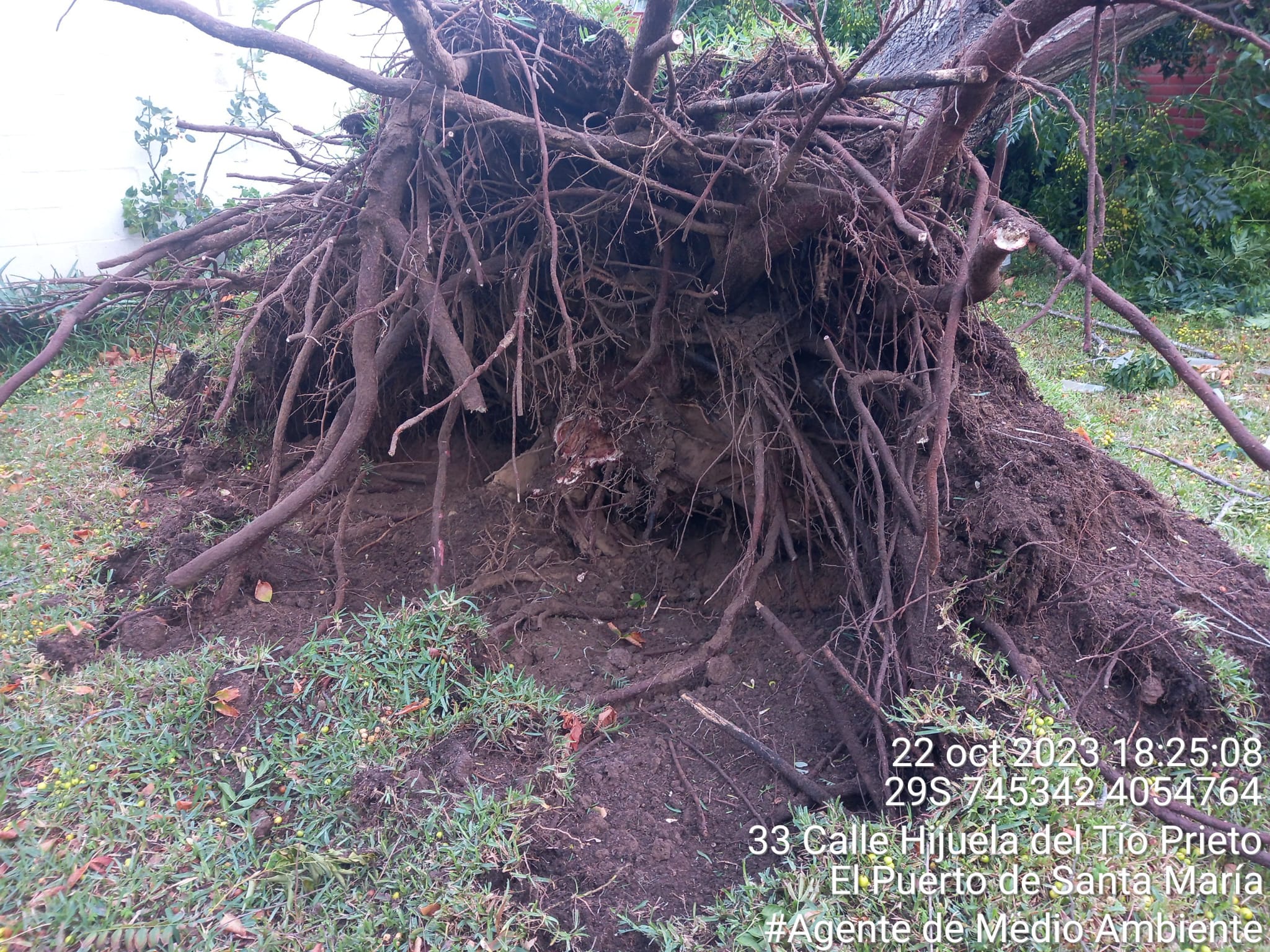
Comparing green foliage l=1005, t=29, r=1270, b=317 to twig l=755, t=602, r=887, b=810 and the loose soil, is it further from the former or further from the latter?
twig l=755, t=602, r=887, b=810

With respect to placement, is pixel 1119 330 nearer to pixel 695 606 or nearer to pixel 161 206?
pixel 695 606

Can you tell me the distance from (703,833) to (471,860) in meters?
0.66

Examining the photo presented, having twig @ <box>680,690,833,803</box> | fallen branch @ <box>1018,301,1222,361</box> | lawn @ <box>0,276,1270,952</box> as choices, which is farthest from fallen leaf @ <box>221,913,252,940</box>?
fallen branch @ <box>1018,301,1222,361</box>

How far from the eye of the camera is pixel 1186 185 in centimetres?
698

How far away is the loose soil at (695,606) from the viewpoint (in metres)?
2.24

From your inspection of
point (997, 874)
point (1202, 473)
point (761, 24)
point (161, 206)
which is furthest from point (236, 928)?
point (161, 206)

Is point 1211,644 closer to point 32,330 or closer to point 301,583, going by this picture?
point 301,583

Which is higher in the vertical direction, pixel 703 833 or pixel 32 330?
pixel 32 330

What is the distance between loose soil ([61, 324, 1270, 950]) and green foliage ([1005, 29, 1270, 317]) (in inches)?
199

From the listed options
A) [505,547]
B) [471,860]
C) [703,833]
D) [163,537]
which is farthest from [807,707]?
[163,537]

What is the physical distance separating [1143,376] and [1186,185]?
119 inches

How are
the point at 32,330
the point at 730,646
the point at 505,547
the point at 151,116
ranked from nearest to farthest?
the point at 730,646, the point at 505,547, the point at 32,330, the point at 151,116

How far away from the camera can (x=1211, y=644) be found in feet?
7.53

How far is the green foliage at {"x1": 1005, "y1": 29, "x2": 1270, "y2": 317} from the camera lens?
670 cm
